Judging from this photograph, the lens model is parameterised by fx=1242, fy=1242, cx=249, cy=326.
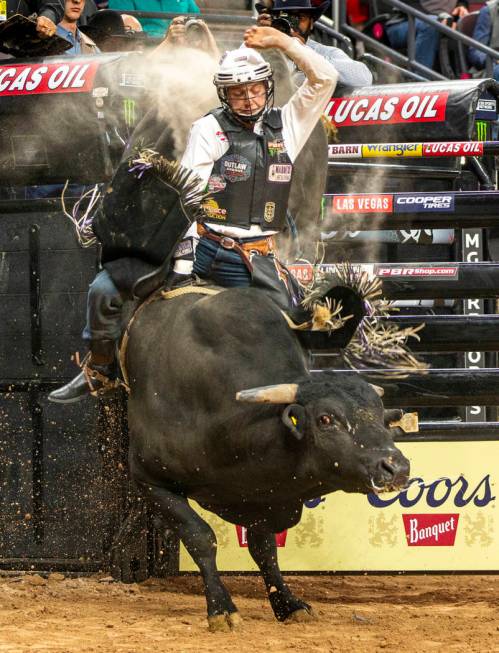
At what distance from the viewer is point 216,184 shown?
6.25 m

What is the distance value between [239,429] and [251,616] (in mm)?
1170

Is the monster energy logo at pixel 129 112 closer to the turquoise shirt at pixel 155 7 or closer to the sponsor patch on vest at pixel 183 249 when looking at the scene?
the sponsor patch on vest at pixel 183 249

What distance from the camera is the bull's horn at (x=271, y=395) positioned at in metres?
5.30

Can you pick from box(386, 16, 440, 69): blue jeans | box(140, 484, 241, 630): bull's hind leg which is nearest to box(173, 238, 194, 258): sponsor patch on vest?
box(140, 484, 241, 630): bull's hind leg

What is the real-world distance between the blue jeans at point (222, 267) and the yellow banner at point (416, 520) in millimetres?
1685

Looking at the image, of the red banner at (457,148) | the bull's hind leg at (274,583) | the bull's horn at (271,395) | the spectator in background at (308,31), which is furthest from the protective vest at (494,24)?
the bull's horn at (271,395)

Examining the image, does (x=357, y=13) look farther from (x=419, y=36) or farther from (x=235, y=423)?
(x=235, y=423)

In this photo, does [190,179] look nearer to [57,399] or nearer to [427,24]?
[57,399]

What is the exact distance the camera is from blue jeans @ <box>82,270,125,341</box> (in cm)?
619

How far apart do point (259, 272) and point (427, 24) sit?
7.29 metres

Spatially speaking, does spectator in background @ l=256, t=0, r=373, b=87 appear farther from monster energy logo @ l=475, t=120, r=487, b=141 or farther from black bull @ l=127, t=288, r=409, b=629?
black bull @ l=127, t=288, r=409, b=629

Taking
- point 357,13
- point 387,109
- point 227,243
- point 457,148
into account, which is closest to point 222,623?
point 227,243

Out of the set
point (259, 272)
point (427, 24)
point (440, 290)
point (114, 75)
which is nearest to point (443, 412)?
point (440, 290)

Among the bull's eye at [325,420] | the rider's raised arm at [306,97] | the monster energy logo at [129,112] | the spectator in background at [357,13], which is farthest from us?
the spectator in background at [357,13]
